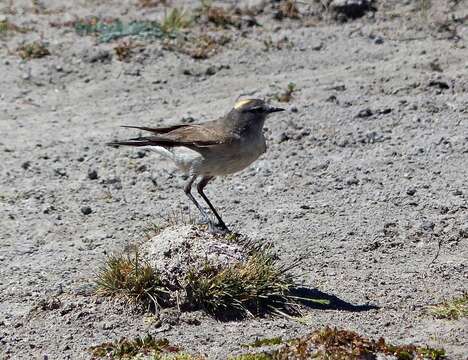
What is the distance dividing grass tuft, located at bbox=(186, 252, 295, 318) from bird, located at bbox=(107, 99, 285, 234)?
0.87 m

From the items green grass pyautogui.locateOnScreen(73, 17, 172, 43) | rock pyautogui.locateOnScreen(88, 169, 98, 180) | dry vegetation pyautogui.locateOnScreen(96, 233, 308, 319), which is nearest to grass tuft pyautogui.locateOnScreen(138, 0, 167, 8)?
green grass pyautogui.locateOnScreen(73, 17, 172, 43)

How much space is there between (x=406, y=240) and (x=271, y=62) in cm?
616

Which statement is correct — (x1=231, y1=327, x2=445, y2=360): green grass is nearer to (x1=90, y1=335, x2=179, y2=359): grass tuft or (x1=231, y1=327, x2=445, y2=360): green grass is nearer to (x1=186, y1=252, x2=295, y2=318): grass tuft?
(x1=90, y1=335, x2=179, y2=359): grass tuft

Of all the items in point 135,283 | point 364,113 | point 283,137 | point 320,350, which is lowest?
point 283,137

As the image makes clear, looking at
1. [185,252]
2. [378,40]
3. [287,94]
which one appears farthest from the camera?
[378,40]

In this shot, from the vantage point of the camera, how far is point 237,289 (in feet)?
27.1

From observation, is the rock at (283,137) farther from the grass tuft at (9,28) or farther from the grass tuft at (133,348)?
the grass tuft at (9,28)

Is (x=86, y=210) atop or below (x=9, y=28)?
below

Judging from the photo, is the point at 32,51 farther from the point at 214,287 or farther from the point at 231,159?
the point at 214,287

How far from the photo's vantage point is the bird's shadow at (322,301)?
8.55 metres

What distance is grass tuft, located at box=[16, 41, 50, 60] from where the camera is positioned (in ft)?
52.2

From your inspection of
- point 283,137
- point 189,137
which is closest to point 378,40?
point 283,137

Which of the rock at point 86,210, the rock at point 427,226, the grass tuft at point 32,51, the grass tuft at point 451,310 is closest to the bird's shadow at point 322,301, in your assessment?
the grass tuft at point 451,310

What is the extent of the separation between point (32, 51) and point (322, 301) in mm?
8883
